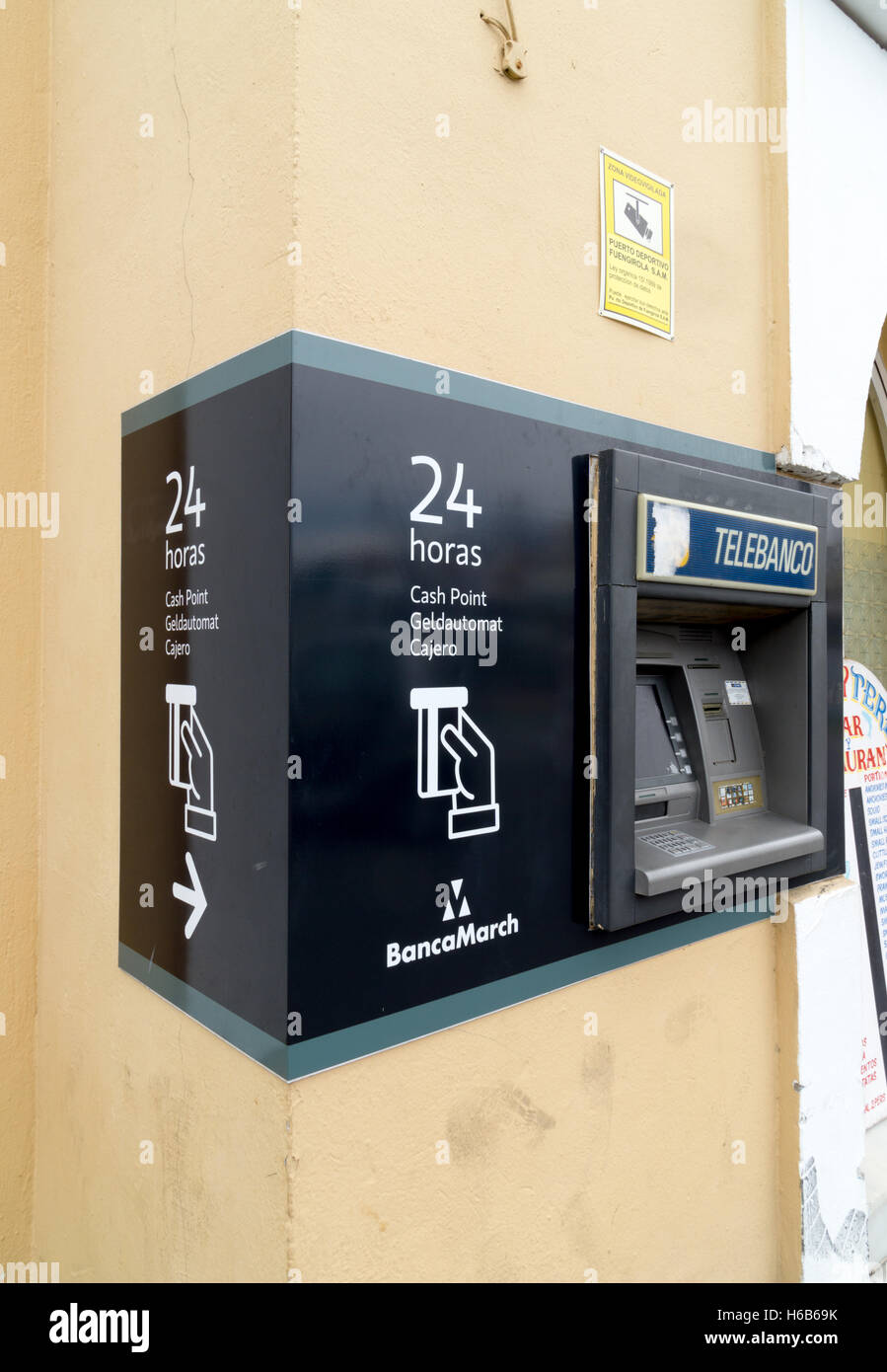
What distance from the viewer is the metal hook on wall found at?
5.15 feet

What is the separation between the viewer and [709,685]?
216 centimetres

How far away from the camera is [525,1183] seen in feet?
5.22

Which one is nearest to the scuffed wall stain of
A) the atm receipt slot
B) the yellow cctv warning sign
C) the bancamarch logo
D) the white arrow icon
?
the atm receipt slot

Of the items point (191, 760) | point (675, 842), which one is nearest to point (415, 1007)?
point (191, 760)

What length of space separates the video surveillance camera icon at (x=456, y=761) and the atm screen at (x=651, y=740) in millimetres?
572

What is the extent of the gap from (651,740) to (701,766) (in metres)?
0.16

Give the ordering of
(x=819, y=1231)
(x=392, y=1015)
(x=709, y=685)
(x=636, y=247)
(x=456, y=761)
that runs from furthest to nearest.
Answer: (x=819, y=1231), (x=709, y=685), (x=636, y=247), (x=456, y=761), (x=392, y=1015)

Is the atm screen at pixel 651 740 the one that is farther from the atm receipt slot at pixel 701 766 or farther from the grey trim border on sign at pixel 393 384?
the grey trim border on sign at pixel 393 384

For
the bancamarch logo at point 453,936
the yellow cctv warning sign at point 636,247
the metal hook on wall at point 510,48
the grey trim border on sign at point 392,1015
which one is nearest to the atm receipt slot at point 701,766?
the grey trim border on sign at point 392,1015

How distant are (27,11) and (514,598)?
5.98 ft

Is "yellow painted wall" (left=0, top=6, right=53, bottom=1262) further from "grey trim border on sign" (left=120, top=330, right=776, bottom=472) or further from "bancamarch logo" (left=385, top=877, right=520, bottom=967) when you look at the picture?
"bancamarch logo" (left=385, top=877, right=520, bottom=967)

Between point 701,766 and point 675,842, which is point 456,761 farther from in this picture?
point 701,766

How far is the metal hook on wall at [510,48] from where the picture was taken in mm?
1570

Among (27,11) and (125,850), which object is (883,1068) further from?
(27,11)
